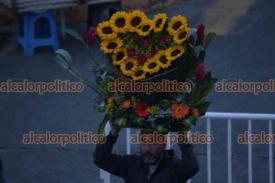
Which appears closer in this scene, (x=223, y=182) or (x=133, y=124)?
(x=133, y=124)

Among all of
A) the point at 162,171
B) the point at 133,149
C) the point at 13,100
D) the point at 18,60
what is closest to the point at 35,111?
the point at 13,100

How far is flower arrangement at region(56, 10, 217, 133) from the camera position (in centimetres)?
403

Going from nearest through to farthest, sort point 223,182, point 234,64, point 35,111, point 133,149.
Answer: point 133,149 < point 223,182 < point 35,111 < point 234,64

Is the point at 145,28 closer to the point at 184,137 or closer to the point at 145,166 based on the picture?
the point at 184,137

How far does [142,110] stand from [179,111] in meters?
0.20

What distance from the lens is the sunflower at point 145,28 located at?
404cm

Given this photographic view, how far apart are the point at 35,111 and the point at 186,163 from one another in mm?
4386

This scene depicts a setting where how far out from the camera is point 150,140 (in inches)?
163

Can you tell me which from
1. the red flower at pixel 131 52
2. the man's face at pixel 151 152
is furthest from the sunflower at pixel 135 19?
the man's face at pixel 151 152

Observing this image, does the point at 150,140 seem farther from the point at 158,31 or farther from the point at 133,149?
the point at 133,149

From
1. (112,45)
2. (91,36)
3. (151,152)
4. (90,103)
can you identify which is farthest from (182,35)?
(90,103)

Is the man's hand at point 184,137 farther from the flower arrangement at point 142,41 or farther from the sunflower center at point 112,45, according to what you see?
the sunflower center at point 112,45

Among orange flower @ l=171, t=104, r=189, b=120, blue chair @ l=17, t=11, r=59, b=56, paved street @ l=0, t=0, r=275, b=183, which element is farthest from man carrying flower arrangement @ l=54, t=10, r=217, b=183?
blue chair @ l=17, t=11, r=59, b=56

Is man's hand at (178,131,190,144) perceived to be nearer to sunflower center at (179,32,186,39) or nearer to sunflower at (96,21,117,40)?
sunflower center at (179,32,186,39)
